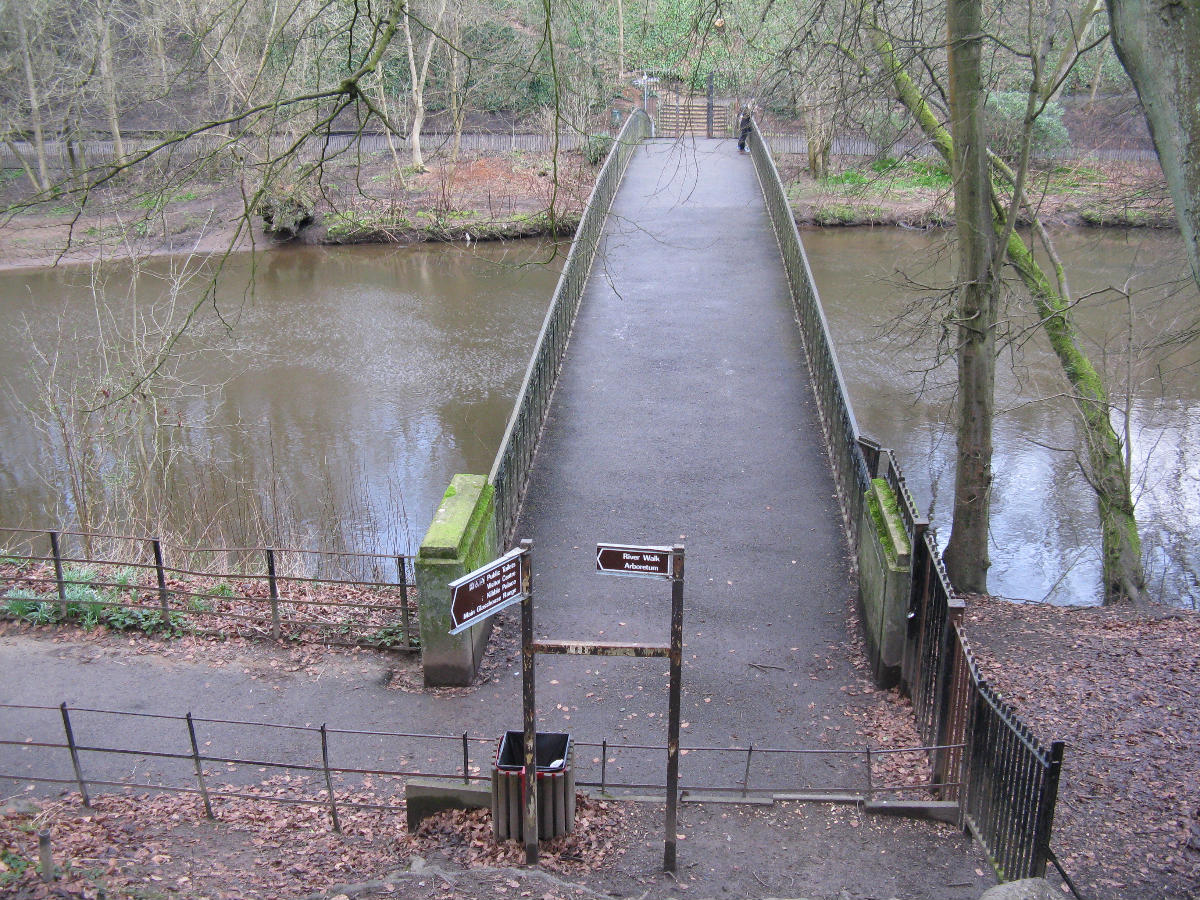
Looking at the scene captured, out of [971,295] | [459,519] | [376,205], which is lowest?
[459,519]

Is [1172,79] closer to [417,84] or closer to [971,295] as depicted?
[971,295]

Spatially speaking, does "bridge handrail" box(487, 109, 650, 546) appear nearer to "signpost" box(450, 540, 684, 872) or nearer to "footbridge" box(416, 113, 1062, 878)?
"footbridge" box(416, 113, 1062, 878)

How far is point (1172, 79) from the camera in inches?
163

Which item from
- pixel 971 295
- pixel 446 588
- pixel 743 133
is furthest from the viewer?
pixel 743 133

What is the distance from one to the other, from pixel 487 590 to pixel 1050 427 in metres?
16.1

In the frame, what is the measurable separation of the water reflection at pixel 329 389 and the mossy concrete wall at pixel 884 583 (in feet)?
24.8

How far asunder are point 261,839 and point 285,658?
2.57m

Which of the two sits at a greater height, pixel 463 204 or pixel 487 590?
pixel 463 204

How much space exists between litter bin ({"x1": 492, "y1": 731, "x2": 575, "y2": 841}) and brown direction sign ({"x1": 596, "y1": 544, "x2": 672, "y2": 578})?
1.20m

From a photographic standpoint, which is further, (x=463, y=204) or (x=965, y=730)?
(x=463, y=204)

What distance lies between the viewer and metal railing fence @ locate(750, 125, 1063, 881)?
516 centimetres

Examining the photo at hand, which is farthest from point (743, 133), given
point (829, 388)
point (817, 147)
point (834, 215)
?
point (829, 388)

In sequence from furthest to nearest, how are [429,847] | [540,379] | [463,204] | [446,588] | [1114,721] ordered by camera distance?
1. [463,204]
2. [540,379]
3. [446,588]
4. [1114,721]
5. [429,847]

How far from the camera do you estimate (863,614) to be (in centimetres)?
873
